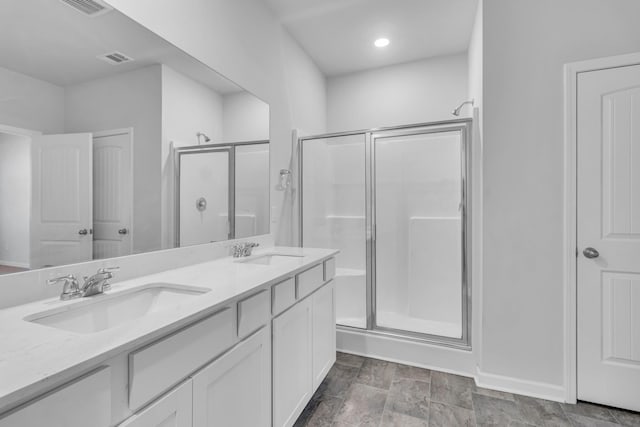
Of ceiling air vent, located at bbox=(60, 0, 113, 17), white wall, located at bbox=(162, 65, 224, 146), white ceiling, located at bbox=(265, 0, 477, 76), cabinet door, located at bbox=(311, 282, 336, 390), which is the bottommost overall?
cabinet door, located at bbox=(311, 282, 336, 390)

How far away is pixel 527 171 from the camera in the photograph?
2.01 metres

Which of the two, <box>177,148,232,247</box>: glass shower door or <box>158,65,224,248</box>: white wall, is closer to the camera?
<box>158,65,224,248</box>: white wall

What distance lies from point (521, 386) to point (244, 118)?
101 inches

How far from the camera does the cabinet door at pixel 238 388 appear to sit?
36.2 inches

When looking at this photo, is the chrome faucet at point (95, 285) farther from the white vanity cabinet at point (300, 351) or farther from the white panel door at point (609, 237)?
the white panel door at point (609, 237)

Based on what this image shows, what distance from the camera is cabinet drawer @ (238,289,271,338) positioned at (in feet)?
3.60

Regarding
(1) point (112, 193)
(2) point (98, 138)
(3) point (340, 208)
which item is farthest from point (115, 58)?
(3) point (340, 208)

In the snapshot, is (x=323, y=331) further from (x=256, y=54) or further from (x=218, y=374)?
(x=256, y=54)

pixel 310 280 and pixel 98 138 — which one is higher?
pixel 98 138

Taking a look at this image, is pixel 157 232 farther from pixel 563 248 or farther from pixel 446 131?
pixel 563 248

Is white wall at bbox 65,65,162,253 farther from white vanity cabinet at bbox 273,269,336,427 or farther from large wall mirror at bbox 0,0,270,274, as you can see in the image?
white vanity cabinet at bbox 273,269,336,427

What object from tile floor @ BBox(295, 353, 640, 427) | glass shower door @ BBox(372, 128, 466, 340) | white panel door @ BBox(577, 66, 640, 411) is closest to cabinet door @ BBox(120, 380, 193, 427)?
tile floor @ BBox(295, 353, 640, 427)

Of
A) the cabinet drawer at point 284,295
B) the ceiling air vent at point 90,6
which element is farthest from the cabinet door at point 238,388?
the ceiling air vent at point 90,6

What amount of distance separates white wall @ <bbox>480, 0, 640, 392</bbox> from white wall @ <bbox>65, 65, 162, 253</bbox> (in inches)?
80.4
